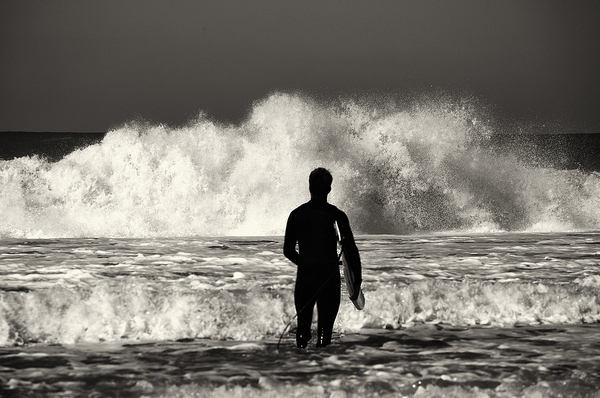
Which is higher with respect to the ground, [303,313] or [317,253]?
[317,253]

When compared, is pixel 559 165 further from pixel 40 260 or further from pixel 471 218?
pixel 40 260

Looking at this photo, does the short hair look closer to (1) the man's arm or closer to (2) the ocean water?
(1) the man's arm

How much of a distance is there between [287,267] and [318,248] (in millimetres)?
3749

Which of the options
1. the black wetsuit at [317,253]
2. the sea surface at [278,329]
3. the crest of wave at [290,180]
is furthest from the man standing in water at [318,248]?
the crest of wave at [290,180]

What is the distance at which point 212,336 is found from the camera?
634cm

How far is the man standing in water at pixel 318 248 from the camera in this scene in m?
5.18

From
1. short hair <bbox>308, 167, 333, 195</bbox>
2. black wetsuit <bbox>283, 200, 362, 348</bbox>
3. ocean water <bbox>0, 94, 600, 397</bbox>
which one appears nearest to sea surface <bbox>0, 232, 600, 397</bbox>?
ocean water <bbox>0, 94, 600, 397</bbox>

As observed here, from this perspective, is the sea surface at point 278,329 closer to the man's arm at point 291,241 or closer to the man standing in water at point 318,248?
the man standing in water at point 318,248

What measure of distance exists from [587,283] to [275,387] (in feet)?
13.6

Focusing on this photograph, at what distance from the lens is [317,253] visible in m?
5.19

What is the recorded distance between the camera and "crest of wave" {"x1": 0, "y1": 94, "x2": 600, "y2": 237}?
18188mm

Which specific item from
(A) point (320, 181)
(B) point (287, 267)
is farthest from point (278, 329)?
(B) point (287, 267)

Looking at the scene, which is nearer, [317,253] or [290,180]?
[317,253]

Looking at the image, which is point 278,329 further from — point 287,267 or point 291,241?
point 287,267
